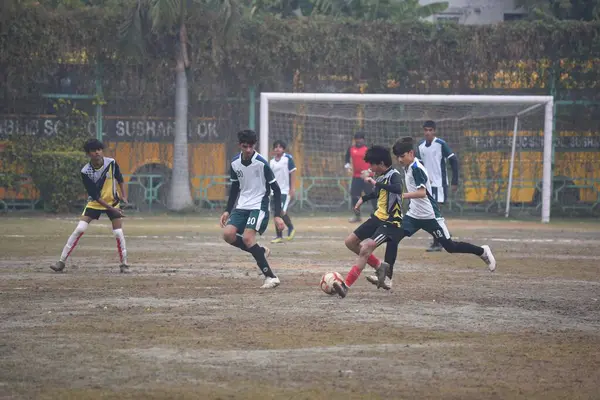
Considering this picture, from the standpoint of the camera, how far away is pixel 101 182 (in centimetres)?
1284

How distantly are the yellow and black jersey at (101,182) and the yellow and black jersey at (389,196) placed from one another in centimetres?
373

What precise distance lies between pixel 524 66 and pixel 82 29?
38.5 ft

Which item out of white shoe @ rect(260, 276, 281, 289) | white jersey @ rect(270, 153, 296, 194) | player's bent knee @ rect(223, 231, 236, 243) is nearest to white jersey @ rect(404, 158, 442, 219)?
white shoe @ rect(260, 276, 281, 289)

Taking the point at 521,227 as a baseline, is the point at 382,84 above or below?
above

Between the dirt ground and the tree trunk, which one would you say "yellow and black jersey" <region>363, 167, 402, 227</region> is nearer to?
the dirt ground

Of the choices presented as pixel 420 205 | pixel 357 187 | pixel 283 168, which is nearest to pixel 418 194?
pixel 420 205

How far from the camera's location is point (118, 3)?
26266mm

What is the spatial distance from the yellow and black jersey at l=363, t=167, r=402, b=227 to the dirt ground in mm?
835

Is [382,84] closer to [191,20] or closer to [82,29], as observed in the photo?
[191,20]

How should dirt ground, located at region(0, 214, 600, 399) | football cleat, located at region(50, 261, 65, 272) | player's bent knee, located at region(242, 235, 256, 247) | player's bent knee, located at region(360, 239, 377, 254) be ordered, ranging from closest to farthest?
dirt ground, located at region(0, 214, 600, 399)
player's bent knee, located at region(360, 239, 377, 254)
player's bent knee, located at region(242, 235, 256, 247)
football cleat, located at region(50, 261, 65, 272)

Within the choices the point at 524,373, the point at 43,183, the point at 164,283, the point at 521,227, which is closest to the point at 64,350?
the point at 524,373

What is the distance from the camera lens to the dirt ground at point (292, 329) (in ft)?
20.9

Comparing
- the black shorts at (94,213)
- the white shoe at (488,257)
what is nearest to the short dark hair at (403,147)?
the white shoe at (488,257)

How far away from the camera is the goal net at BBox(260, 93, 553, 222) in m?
25.6
